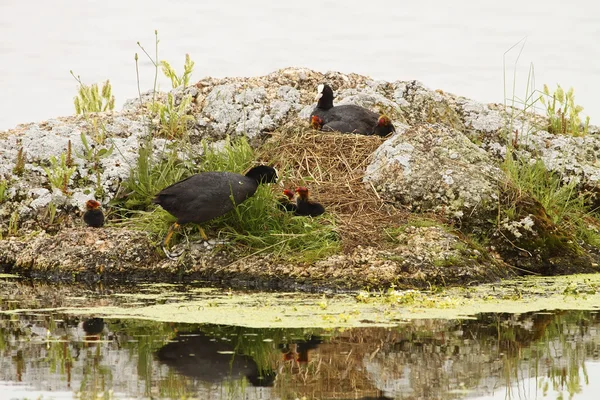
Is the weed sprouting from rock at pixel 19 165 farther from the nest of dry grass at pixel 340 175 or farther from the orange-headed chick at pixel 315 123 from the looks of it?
the orange-headed chick at pixel 315 123

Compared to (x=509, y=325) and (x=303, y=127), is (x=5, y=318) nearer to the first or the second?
(x=509, y=325)

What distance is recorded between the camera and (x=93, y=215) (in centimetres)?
1098

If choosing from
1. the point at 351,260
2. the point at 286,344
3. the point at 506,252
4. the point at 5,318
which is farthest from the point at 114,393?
the point at 506,252

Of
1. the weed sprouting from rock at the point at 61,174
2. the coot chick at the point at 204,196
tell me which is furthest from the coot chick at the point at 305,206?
the weed sprouting from rock at the point at 61,174

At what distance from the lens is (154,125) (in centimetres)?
1323

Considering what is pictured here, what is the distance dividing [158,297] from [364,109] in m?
5.90

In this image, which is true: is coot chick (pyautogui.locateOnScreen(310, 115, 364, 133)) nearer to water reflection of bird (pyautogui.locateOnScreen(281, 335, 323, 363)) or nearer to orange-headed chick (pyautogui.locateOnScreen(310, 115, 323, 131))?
orange-headed chick (pyautogui.locateOnScreen(310, 115, 323, 131))

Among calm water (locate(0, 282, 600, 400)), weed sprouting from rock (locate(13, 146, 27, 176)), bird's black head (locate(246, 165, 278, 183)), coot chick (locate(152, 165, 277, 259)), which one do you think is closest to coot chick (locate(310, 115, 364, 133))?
bird's black head (locate(246, 165, 278, 183))

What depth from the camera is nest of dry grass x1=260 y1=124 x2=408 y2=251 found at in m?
10.5

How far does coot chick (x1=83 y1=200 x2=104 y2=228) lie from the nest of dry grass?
2508 mm

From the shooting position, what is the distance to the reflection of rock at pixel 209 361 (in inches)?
205

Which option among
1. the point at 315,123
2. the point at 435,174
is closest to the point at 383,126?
the point at 315,123

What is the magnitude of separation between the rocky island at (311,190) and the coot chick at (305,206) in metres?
0.10

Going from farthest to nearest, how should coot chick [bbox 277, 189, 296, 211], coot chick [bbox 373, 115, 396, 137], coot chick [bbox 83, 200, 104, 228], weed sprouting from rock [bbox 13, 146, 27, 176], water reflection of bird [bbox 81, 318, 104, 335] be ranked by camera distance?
coot chick [bbox 373, 115, 396, 137], weed sprouting from rock [bbox 13, 146, 27, 176], coot chick [bbox 83, 200, 104, 228], coot chick [bbox 277, 189, 296, 211], water reflection of bird [bbox 81, 318, 104, 335]
